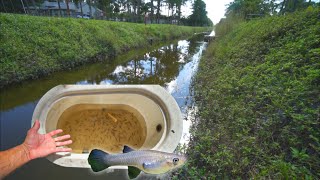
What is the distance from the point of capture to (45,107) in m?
2.40

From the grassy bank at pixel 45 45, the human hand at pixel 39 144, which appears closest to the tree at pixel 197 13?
the grassy bank at pixel 45 45

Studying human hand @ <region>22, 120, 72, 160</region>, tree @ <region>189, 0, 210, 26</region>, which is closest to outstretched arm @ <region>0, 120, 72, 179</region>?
human hand @ <region>22, 120, 72, 160</region>

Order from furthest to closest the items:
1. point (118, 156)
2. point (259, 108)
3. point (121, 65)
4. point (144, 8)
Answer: point (144, 8)
point (121, 65)
point (259, 108)
point (118, 156)

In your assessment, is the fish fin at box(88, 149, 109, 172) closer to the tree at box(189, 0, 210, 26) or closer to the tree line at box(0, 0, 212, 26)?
the tree line at box(0, 0, 212, 26)

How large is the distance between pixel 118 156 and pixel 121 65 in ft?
31.3

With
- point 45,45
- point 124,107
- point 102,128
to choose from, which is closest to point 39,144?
point 102,128

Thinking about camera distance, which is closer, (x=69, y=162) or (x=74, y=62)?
(x=69, y=162)

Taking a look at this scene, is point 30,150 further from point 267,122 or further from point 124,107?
point 267,122

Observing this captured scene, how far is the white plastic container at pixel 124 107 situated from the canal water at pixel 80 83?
1.94ft

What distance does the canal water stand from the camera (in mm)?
3002

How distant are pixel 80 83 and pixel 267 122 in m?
6.54

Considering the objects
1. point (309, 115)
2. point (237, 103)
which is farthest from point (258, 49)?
point (309, 115)

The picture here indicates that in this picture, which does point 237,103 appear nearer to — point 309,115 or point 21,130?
point 309,115

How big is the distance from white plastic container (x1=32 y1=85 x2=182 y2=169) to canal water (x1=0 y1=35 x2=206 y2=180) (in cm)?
59
